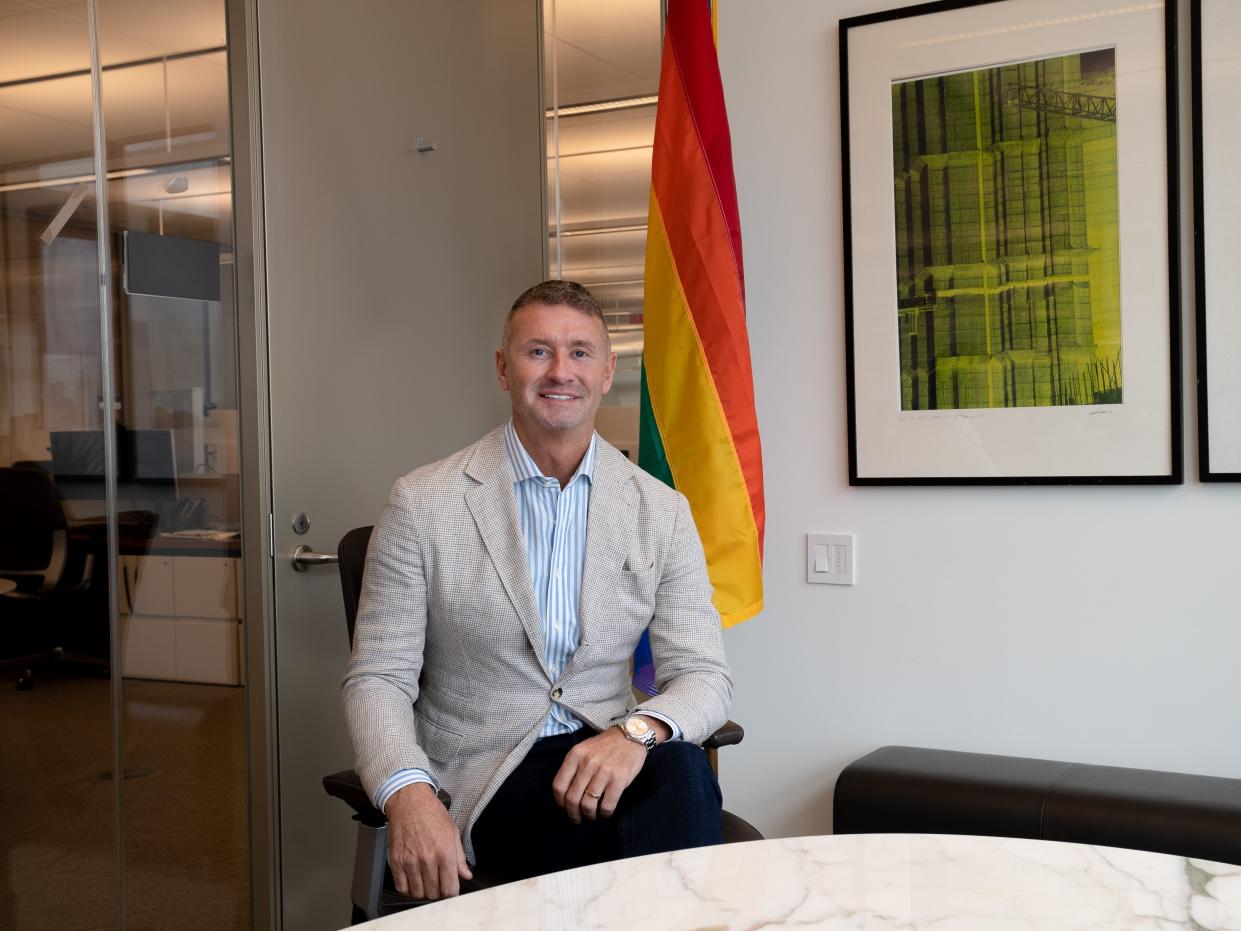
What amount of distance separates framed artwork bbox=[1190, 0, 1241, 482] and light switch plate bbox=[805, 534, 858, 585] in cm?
83

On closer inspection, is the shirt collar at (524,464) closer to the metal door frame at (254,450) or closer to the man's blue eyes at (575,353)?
the man's blue eyes at (575,353)

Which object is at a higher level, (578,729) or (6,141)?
(6,141)

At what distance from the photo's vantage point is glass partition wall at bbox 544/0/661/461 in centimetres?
321

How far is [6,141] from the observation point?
1.93 metres

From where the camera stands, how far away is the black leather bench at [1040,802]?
219 centimetres

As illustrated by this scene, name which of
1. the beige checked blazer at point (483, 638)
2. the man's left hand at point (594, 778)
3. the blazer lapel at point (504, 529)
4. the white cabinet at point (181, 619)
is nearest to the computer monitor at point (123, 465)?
the white cabinet at point (181, 619)

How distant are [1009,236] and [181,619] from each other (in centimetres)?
205

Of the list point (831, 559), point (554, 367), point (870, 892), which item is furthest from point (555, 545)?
point (831, 559)

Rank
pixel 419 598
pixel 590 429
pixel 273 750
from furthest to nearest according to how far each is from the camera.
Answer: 1. pixel 273 750
2. pixel 590 429
3. pixel 419 598

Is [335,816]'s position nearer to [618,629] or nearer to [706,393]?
[618,629]

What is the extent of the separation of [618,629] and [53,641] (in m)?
1.01

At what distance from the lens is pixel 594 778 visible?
1707 mm

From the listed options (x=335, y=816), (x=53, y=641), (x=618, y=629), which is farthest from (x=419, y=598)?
(x=335, y=816)

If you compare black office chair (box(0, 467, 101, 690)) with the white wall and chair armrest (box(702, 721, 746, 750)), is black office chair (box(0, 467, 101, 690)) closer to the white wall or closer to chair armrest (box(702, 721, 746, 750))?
chair armrest (box(702, 721, 746, 750))
